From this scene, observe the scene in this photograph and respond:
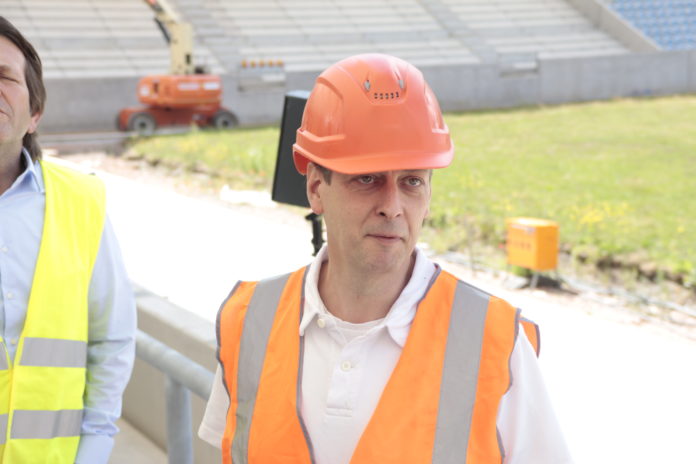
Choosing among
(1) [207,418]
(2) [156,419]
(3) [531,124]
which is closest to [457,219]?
(2) [156,419]

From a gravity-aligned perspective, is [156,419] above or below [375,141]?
below

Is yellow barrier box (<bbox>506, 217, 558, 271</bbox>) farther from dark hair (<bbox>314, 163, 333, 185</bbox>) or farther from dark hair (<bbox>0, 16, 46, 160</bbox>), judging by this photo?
dark hair (<bbox>314, 163, 333, 185</bbox>)

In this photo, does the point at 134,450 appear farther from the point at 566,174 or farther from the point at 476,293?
the point at 566,174

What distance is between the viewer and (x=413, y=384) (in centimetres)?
180

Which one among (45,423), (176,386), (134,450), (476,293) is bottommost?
(134,450)

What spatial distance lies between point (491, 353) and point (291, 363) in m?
0.44

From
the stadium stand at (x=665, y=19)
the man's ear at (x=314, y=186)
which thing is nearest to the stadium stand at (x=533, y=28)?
the stadium stand at (x=665, y=19)

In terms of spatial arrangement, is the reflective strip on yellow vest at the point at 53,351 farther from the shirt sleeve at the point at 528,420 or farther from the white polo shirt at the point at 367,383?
the shirt sleeve at the point at 528,420

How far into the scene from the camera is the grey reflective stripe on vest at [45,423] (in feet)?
8.11

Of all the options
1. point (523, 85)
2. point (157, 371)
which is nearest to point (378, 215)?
point (157, 371)

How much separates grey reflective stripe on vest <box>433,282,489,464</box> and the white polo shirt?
7 centimetres

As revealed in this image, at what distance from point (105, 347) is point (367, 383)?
3.62 feet

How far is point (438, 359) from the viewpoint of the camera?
1815 millimetres

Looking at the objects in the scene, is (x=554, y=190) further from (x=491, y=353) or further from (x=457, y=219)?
(x=491, y=353)
